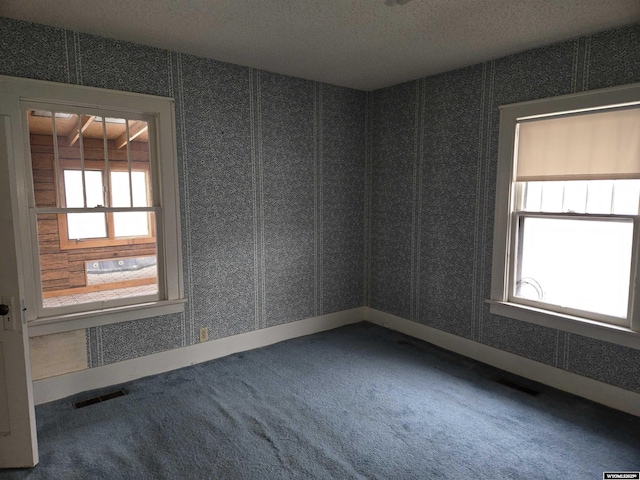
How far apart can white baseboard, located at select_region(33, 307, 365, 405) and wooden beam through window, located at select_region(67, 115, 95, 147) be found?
5.47 feet

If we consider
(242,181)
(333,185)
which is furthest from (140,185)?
(333,185)

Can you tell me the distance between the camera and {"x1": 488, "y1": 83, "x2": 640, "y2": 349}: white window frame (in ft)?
8.54

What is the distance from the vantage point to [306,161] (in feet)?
13.0

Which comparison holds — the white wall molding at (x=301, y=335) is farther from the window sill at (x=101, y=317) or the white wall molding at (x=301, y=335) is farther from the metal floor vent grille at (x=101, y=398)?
the window sill at (x=101, y=317)

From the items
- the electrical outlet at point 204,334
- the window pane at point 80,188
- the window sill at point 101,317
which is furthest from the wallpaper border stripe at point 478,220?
the window pane at point 80,188

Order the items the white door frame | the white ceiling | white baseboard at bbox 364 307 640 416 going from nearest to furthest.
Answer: the white door frame < the white ceiling < white baseboard at bbox 364 307 640 416

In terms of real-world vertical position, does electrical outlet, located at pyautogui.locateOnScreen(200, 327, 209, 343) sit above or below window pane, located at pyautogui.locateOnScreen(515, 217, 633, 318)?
below

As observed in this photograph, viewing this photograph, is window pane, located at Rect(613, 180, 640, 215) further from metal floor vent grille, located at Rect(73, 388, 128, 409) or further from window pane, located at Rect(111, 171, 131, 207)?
metal floor vent grille, located at Rect(73, 388, 128, 409)

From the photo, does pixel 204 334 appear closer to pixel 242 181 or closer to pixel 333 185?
pixel 242 181

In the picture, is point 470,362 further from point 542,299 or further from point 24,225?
point 24,225

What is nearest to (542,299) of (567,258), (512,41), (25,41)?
(567,258)

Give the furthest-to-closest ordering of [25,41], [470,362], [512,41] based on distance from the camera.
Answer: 1. [470,362]
2. [512,41]
3. [25,41]

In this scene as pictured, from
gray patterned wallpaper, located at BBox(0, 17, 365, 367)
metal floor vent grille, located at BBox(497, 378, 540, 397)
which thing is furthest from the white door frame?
metal floor vent grille, located at BBox(497, 378, 540, 397)

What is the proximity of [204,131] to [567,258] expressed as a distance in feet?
9.79
